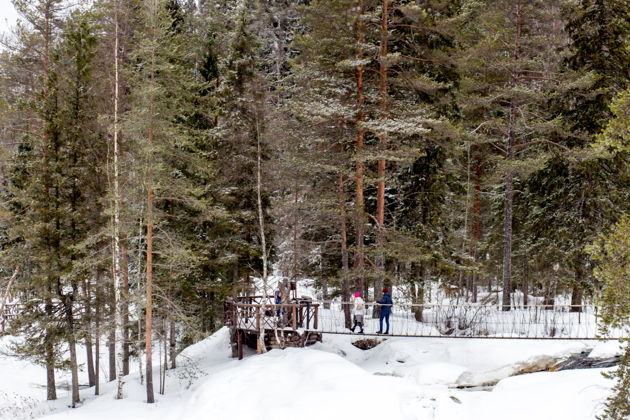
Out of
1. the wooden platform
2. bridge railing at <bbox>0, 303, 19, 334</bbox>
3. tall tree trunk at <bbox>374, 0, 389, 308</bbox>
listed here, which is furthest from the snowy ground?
bridge railing at <bbox>0, 303, 19, 334</bbox>

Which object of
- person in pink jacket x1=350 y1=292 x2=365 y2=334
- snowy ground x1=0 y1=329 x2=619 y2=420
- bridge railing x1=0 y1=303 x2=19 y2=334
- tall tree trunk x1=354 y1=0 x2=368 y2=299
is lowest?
bridge railing x1=0 y1=303 x2=19 y2=334

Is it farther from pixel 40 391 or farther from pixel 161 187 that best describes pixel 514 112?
pixel 40 391

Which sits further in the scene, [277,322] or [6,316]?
[6,316]

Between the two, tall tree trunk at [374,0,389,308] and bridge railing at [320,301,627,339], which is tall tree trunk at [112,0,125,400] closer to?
bridge railing at [320,301,627,339]

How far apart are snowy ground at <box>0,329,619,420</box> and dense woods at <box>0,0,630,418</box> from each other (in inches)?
66.9

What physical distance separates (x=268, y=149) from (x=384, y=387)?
425 inches

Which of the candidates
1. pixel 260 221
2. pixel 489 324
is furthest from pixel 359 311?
pixel 489 324

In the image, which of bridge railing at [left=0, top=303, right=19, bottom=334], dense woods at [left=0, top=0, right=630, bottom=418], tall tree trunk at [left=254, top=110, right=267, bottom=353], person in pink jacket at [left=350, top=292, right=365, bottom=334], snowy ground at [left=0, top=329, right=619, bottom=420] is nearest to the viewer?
snowy ground at [left=0, top=329, right=619, bottom=420]

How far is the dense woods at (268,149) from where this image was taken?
15289mm

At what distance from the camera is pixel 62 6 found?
17.0 meters

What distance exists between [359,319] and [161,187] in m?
8.18

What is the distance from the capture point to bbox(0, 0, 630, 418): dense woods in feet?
50.2

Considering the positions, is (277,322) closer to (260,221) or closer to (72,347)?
(260,221)

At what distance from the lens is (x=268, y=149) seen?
18875mm
